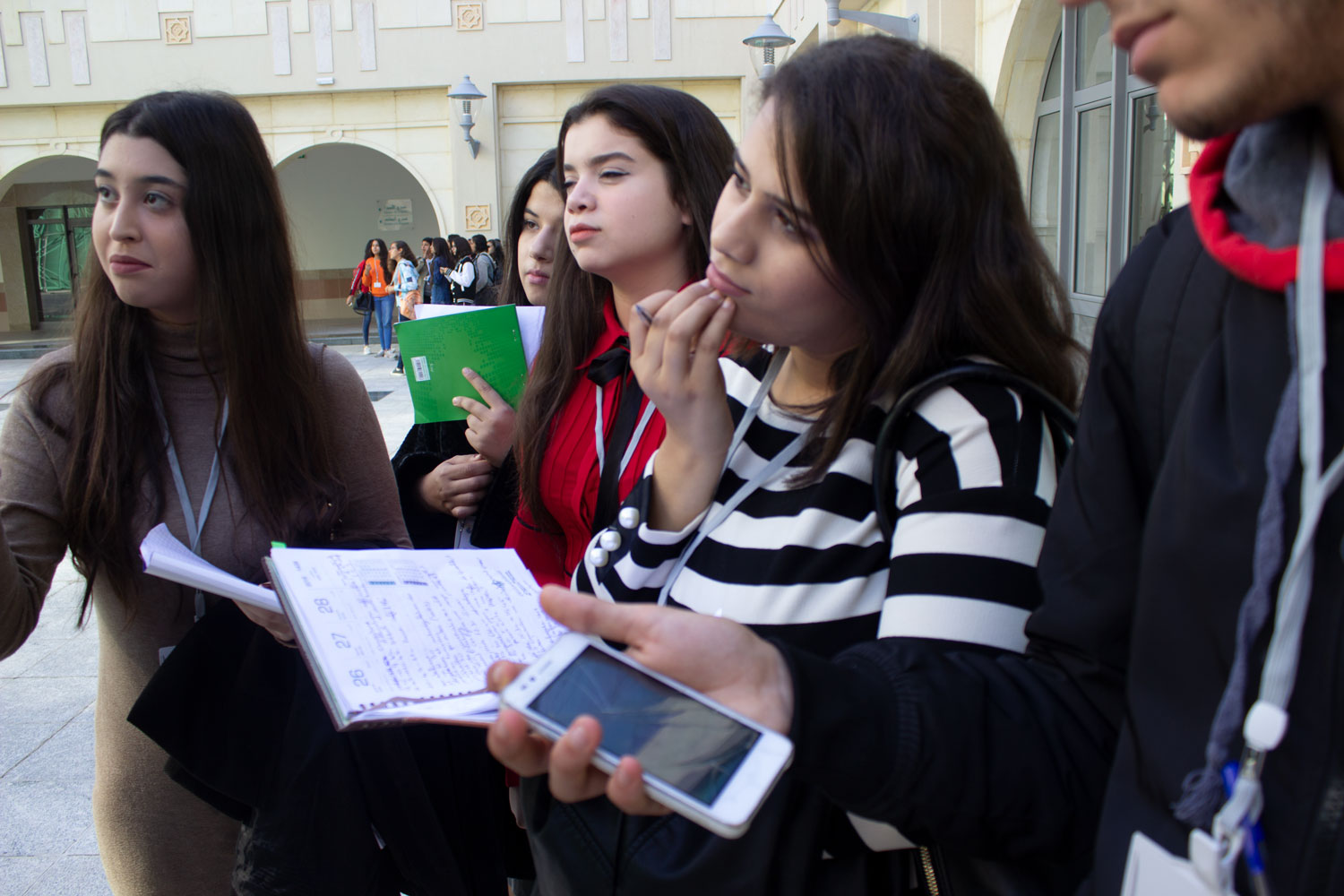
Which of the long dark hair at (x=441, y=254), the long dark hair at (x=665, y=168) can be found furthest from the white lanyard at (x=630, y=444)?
the long dark hair at (x=441, y=254)

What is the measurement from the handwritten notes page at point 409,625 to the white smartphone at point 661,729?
0.56 ft

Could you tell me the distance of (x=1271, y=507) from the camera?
0.69 metres

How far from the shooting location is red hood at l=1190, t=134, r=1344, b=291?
672 mm

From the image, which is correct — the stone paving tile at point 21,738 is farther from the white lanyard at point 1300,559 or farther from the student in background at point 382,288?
the student in background at point 382,288

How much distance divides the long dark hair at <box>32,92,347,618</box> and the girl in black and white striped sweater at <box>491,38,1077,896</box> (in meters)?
0.90

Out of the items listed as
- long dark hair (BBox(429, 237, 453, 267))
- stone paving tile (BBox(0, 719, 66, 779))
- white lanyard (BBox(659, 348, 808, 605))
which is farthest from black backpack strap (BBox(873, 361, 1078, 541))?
long dark hair (BBox(429, 237, 453, 267))

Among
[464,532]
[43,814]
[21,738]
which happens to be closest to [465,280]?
[21,738]

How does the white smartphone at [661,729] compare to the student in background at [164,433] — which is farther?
the student in background at [164,433]

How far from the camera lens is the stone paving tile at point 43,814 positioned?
290 cm

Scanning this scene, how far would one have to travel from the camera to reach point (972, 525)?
0.97 meters

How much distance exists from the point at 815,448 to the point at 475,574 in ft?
1.59

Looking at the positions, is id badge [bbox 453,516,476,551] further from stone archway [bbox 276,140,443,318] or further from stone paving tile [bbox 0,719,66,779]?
stone archway [bbox 276,140,443,318]

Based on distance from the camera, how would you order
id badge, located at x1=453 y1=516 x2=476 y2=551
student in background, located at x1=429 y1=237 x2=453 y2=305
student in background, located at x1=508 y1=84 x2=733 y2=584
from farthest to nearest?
student in background, located at x1=429 y1=237 x2=453 y2=305 → id badge, located at x1=453 y1=516 x2=476 y2=551 → student in background, located at x1=508 y1=84 x2=733 y2=584

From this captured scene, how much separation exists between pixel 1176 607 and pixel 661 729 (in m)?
0.43
